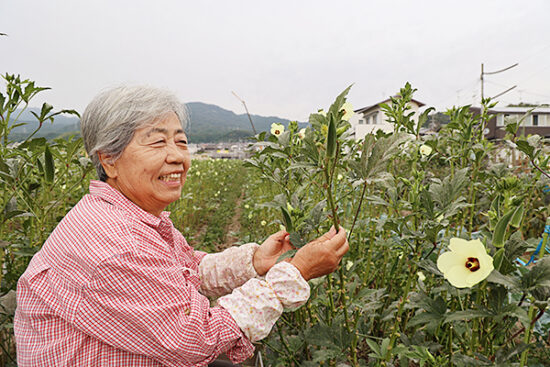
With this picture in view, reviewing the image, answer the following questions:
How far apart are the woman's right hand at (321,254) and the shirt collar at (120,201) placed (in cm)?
49

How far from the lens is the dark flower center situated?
76 cm

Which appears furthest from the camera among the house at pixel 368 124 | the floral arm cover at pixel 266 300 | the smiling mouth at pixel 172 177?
the house at pixel 368 124

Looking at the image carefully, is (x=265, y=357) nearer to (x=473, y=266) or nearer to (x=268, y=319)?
(x=268, y=319)

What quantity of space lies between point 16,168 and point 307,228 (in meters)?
1.03

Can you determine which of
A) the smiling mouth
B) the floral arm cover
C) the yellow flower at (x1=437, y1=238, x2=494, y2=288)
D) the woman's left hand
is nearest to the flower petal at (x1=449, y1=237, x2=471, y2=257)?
the yellow flower at (x1=437, y1=238, x2=494, y2=288)

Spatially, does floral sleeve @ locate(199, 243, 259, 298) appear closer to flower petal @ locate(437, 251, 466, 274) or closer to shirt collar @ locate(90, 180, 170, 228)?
Answer: shirt collar @ locate(90, 180, 170, 228)

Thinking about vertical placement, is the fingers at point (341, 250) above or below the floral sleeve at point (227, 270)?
above

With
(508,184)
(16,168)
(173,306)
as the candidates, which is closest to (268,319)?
(173,306)

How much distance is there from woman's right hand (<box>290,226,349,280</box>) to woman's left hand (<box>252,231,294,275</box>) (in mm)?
340

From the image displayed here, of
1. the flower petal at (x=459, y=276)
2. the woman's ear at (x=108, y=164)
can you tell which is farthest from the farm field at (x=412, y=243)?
the woman's ear at (x=108, y=164)

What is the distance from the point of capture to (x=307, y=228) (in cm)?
110

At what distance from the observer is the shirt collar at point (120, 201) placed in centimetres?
113

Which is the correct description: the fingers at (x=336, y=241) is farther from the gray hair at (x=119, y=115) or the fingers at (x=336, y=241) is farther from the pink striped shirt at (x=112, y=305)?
the gray hair at (x=119, y=115)

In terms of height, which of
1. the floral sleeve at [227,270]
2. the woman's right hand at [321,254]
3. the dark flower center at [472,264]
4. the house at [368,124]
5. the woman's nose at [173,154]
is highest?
the house at [368,124]
